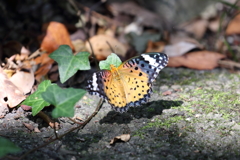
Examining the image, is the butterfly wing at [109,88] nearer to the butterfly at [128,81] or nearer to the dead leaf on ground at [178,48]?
the butterfly at [128,81]

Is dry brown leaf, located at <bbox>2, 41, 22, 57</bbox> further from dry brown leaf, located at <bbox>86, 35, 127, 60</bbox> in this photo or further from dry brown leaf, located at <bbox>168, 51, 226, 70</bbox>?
dry brown leaf, located at <bbox>168, 51, 226, 70</bbox>

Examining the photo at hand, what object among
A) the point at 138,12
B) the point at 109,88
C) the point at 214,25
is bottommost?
the point at 109,88

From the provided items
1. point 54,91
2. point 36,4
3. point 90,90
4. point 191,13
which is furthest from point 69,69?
point 191,13

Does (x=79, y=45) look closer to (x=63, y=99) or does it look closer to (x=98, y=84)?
(x=98, y=84)

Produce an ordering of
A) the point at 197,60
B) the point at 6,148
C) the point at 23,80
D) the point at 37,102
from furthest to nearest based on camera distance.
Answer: the point at 197,60, the point at 23,80, the point at 37,102, the point at 6,148

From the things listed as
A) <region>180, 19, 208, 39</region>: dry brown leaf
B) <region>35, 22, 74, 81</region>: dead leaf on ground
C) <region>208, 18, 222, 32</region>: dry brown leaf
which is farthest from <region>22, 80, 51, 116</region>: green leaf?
<region>208, 18, 222, 32</region>: dry brown leaf

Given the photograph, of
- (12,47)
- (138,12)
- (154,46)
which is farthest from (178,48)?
(12,47)

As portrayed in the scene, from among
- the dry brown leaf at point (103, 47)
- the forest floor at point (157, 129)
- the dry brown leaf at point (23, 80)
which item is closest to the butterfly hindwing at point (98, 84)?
the forest floor at point (157, 129)
